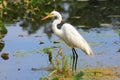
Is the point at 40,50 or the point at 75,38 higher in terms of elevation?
the point at 75,38

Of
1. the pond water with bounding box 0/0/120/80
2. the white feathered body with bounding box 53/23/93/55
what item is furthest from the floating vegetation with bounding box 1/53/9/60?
the white feathered body with bounding box 53/23/93/55

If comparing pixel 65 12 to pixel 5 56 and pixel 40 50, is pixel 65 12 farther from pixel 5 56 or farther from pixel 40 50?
pixel 5 56

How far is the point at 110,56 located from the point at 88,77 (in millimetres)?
1831

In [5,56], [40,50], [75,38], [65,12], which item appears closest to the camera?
[75,38]

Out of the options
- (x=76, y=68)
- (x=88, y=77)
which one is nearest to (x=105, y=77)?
(x=88, y=77)

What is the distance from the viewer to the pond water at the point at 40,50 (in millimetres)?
8523

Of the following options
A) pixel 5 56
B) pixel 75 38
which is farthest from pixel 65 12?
pixel 75 38

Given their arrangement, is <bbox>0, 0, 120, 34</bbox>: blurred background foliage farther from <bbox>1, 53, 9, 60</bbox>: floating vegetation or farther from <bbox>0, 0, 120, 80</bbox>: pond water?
<bbox>1, 53, 9, 60</bbox>: floating vegetation

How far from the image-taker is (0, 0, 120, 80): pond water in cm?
852

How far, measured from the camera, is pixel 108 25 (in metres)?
14.3

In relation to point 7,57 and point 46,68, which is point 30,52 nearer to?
point 7,57

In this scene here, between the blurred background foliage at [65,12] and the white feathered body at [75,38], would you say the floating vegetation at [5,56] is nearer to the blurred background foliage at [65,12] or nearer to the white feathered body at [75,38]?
the white feathered body at [75,38]

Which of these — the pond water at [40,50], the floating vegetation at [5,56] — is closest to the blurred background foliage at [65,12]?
the pond water at [40,50]

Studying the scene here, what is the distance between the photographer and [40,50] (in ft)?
33.3
